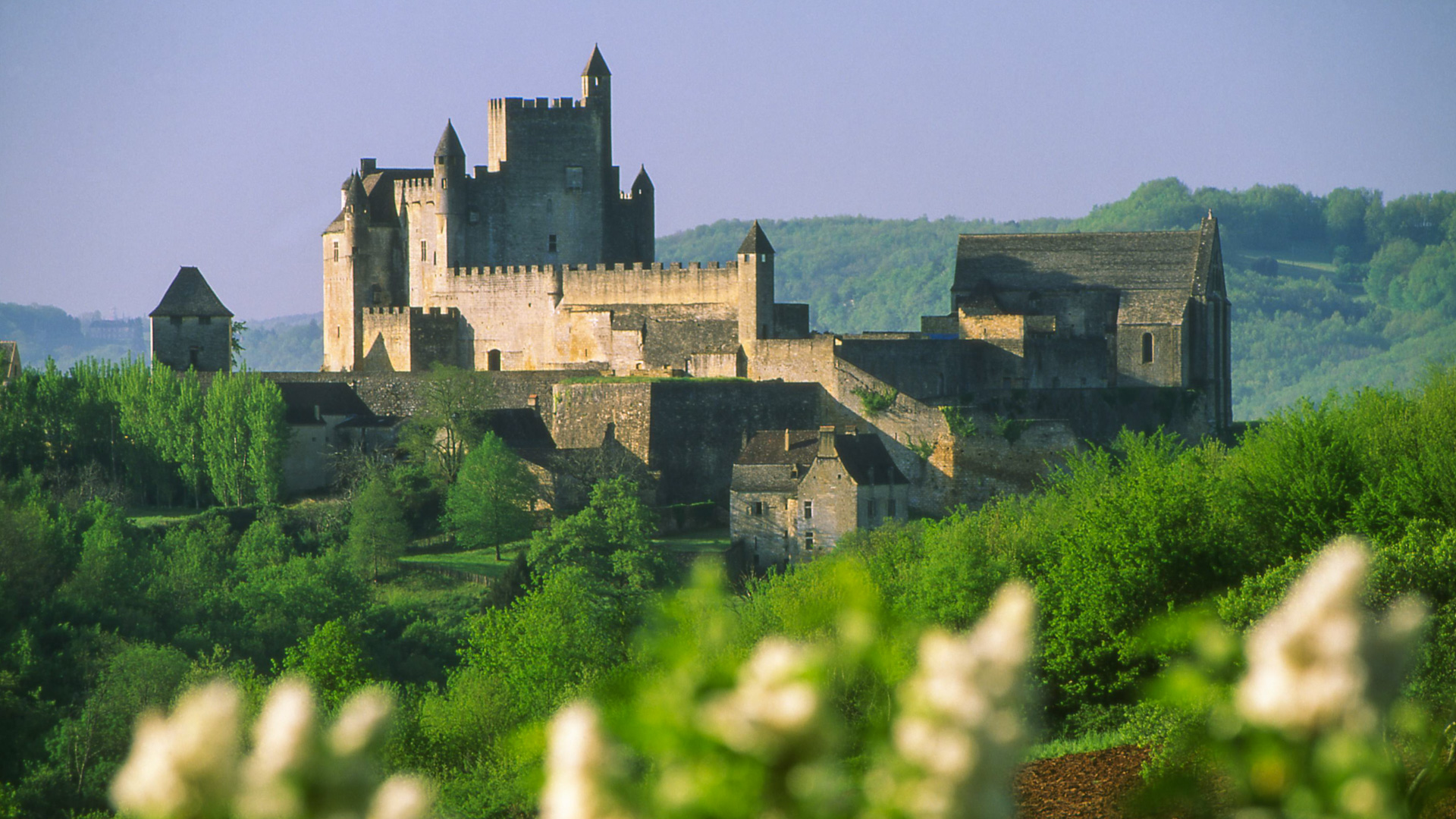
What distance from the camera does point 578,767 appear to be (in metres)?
3.25

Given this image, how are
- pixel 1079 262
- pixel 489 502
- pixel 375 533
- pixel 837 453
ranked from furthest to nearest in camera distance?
pixel 1079 262, pixel 489 502, pixel 375 533, pixel 837 453

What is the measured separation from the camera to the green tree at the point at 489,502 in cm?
4575

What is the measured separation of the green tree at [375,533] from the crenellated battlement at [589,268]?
493 inches

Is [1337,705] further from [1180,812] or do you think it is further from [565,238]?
[565,238]

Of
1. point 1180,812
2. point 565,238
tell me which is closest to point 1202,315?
point 565,238

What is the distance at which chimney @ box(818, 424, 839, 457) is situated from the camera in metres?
44.0

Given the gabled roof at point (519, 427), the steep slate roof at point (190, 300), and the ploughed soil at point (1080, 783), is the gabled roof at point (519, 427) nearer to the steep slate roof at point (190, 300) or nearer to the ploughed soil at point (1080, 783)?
the steep slate roof at point (190, 300)

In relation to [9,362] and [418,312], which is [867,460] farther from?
[9,362]

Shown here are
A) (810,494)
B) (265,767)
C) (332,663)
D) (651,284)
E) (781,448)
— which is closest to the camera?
(265,767)

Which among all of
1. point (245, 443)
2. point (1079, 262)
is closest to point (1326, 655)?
point (245, 443)

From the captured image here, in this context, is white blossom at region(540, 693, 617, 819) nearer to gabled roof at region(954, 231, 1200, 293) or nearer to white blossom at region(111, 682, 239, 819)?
white blossom at region(111, 682, 239, 819)

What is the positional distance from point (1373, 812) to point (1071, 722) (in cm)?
2267

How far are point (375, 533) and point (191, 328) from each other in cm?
1463

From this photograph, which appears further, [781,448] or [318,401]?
[318,401]
